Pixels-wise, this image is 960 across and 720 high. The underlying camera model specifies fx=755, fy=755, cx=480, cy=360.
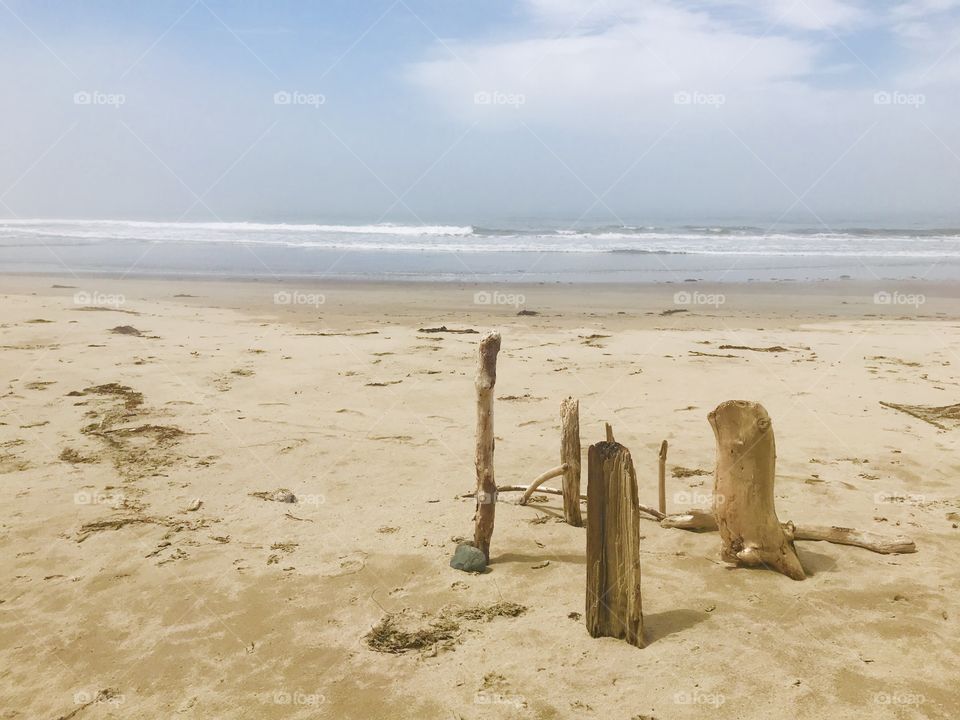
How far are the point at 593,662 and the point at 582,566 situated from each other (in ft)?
3.20

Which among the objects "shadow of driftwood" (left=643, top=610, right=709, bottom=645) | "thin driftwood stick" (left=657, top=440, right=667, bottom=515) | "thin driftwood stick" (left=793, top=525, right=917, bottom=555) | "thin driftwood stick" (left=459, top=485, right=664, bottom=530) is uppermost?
"thin driftwood stick" (left=657, top=440, right=667, bottom=515)

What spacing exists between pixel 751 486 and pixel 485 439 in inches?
60.7

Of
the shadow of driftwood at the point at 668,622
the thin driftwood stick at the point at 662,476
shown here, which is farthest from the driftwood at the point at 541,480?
the shadow of driftwood at the point at 668,622

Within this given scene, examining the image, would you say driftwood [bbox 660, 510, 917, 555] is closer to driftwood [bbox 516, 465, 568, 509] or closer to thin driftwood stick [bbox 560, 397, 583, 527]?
thin driftwood stick [bbox 560, 397, 583, 527]

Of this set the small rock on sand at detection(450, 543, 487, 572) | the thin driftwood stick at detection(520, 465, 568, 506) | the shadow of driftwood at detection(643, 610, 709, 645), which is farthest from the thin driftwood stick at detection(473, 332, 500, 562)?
the shadow of driftwood at detection(643, 610, 709, 645)

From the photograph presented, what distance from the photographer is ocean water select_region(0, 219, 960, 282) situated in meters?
23.3

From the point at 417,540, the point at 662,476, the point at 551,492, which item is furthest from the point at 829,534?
the point at 417,540

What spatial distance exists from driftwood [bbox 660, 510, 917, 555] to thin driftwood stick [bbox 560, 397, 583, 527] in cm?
59

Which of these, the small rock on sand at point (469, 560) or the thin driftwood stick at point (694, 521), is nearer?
the small rock on sand at point (469, 560)

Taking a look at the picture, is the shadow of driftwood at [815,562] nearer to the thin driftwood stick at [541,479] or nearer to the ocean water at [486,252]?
the thin driftwood stick at [541,479]

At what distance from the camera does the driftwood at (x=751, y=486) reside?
4.27m

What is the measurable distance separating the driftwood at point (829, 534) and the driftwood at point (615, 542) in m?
1.32

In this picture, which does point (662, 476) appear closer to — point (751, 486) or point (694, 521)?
point (694, 521)

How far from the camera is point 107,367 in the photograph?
9.02m
